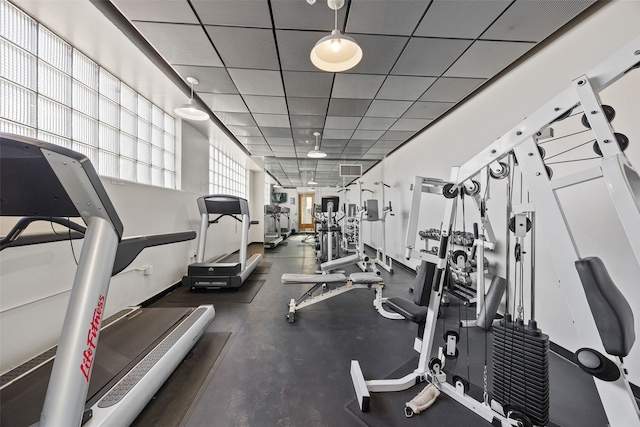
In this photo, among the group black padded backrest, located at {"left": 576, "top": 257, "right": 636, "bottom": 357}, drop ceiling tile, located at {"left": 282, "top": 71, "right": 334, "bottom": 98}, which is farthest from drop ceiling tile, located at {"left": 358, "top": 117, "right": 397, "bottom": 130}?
black padded backrest, located at {"left": 576, "top": 257, "right": 636, "bottom": 357}

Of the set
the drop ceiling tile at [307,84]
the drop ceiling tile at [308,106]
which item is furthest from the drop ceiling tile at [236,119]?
the drop ceiling tile at [307,84]

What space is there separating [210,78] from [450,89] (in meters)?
3.14

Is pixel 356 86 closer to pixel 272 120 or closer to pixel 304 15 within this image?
pixel 304 15

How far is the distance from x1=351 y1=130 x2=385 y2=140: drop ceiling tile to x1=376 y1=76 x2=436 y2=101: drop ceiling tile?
1.42m

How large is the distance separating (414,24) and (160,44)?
2445 millimetres

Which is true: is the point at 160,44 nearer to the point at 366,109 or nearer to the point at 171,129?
the point at 171,129

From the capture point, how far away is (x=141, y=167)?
346 centimetres

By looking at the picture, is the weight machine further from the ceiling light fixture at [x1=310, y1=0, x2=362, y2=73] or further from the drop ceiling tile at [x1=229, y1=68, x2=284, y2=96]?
the drop ceiling tile at [x1=229, y1=68, x2=284, y2=96]

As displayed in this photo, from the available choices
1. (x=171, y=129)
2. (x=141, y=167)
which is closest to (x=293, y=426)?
(x=141, y=167)

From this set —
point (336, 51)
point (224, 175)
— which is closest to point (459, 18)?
point (336, 51)

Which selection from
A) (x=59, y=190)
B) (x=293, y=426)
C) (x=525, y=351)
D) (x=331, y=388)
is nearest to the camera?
(x=59, y=190)

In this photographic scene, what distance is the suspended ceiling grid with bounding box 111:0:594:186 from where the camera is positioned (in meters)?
1.90

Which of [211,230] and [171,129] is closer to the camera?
[171,129]

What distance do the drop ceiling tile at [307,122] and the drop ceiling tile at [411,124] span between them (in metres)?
1.43
